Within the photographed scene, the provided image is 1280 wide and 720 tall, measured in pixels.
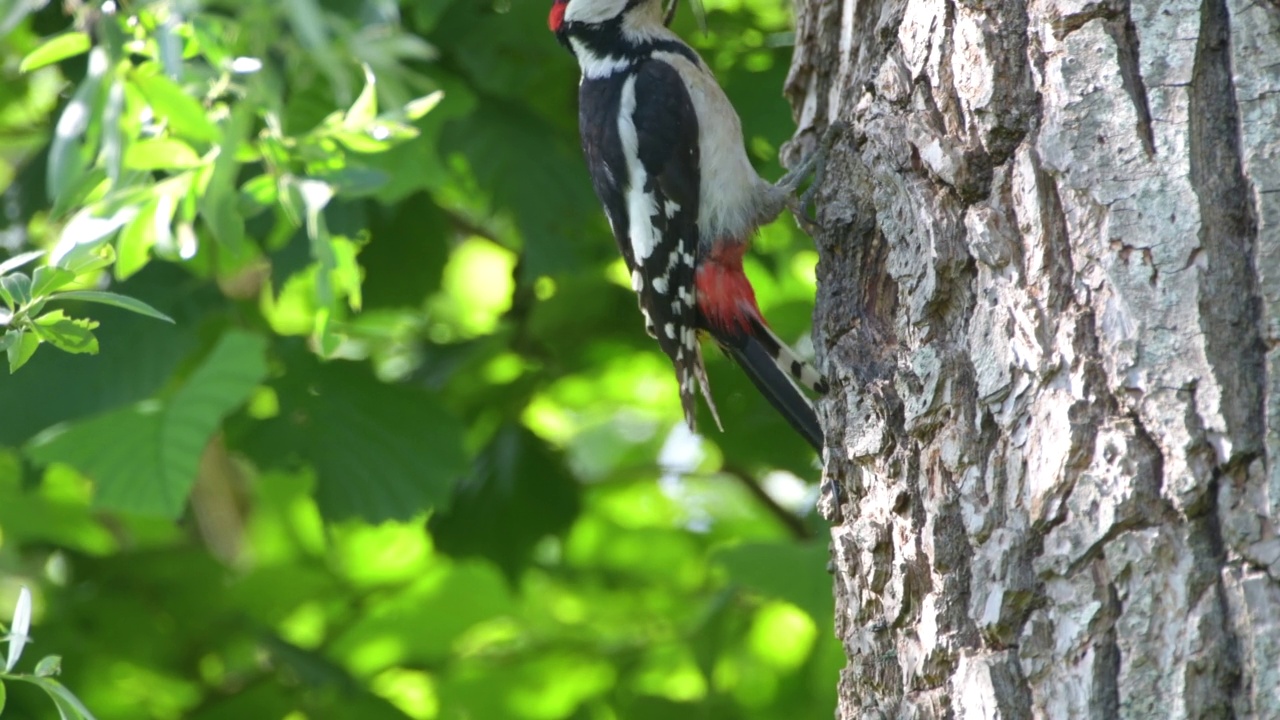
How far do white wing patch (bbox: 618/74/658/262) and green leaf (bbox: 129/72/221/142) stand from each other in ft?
4.38

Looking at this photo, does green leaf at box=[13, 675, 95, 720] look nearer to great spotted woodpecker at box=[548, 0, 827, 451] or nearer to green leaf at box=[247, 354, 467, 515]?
green leaf at box=[247, 354, 467, 515]

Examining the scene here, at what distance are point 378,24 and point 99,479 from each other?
104 cm

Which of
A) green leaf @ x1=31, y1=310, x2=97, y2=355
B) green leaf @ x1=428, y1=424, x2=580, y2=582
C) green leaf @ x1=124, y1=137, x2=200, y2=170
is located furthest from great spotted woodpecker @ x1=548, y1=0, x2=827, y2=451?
green leaf @ x1=31, y1=310, x2=97, y2=355

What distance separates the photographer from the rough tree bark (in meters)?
1.34

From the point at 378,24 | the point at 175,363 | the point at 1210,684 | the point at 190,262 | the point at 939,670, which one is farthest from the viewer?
the point at 190,262

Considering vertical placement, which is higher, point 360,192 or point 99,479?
point 360,192

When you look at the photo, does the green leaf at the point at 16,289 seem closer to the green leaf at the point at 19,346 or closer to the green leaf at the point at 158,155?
the green leaf at the point at 19,346

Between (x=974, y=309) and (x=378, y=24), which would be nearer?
(x=974, y=309)

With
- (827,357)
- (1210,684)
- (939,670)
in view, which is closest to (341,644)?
(827,357)

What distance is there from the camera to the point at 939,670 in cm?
158

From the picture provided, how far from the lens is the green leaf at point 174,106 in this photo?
162 centimetres

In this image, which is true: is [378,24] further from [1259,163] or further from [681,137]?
[1259,163]

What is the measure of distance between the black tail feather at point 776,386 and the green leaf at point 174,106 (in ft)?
4.43

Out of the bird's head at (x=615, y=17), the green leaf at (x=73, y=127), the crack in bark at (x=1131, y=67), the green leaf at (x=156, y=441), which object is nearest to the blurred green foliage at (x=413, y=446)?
the green leaf at (x=156, y=441)
